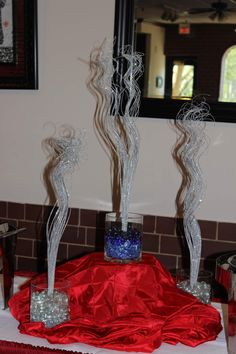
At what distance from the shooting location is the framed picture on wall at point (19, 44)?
5.88 feet

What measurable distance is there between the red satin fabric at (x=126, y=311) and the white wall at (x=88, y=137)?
53 centimetres

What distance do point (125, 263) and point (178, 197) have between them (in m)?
0.57

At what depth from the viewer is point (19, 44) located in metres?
1.82

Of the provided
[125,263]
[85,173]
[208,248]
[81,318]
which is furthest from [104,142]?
[81,318]

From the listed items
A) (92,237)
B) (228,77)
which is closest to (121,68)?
(228,77)

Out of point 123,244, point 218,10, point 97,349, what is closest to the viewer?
point 97,349

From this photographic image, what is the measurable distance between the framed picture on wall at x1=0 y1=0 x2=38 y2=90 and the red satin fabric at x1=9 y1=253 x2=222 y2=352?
0.83 meters

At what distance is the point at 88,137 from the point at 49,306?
2.56 feet

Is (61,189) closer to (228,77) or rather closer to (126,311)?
(126,311)

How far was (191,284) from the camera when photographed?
1319 millimetres

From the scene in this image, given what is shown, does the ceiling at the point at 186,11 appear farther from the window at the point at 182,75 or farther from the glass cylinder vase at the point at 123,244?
the glass cylinder vase at the point at 123,244

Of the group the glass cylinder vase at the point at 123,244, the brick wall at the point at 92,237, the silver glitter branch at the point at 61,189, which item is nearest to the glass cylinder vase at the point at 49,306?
the silver glitter branch at the point at 61,189

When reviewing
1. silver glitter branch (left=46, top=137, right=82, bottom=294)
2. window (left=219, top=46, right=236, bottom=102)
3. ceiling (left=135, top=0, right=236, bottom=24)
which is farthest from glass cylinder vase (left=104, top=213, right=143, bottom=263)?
ceiling (left=135, top=0, right=236, bottom=24)

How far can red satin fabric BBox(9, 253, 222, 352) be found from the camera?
3.66 feet
